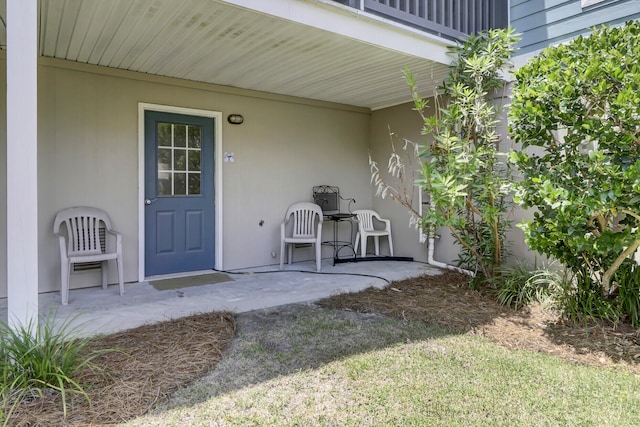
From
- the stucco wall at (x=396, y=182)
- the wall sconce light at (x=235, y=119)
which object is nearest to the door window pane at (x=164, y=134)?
the wall sconce light at (x=235, y=119)

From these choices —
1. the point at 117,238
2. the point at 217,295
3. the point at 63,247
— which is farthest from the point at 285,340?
the point at 63,247

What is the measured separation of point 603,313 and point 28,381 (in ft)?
13.0

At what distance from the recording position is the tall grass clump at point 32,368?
6.79 ft

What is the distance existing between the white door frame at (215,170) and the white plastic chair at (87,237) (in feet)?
1.14

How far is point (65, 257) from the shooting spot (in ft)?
12.8

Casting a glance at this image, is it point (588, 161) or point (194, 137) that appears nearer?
point (588, 161)

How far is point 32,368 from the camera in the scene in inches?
85.1

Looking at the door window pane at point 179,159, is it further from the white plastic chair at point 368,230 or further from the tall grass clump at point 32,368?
the tall grass clump at point 32,368

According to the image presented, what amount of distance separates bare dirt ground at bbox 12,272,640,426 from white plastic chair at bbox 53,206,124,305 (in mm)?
1341

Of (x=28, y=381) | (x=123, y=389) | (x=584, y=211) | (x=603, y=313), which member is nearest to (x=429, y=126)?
(x=584, y=211)

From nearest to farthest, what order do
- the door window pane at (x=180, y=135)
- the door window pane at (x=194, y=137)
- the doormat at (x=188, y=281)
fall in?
the doormat at (x=188, y=281)
the door window pane at (x=180, y=135)
the door window pane at (x=194, y=137)

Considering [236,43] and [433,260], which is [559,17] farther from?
[236,43]

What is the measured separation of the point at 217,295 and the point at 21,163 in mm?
2329

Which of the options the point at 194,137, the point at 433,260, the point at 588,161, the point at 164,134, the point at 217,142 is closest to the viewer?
the point at 588,161
